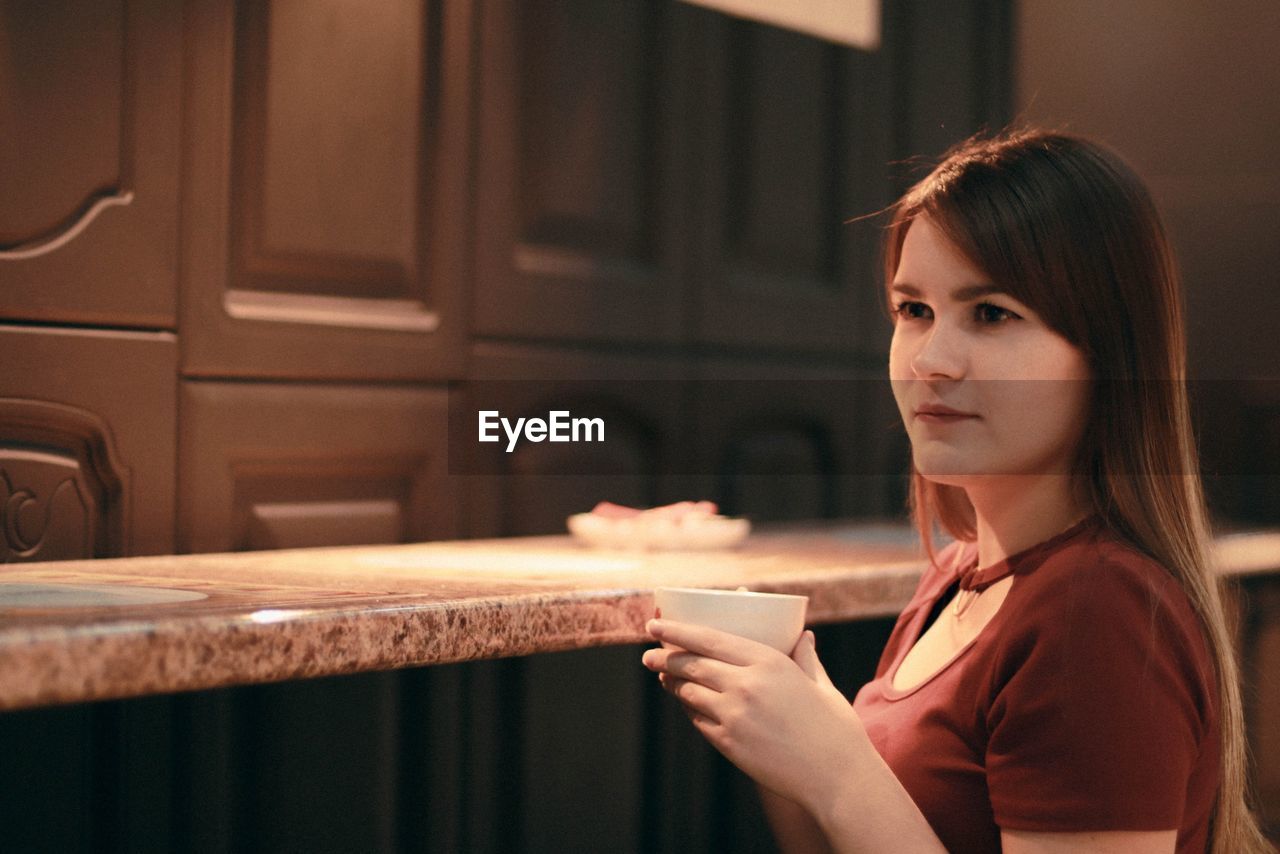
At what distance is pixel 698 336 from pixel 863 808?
4.29ft

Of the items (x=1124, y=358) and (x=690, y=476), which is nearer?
(x=1124, y=358)

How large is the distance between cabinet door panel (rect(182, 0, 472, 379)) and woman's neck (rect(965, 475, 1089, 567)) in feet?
3.18

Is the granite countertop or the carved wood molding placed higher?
the carved wood molding

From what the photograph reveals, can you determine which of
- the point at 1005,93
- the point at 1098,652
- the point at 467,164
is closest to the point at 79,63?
the point at 467,164

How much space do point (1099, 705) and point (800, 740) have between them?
0.21 metres

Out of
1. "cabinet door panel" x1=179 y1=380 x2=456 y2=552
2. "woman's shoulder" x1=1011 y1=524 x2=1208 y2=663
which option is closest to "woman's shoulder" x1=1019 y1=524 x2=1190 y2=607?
"woman's shoulder" x1=1011 y1=524 x2=1208 y2=663

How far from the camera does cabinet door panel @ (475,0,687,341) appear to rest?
1.89m

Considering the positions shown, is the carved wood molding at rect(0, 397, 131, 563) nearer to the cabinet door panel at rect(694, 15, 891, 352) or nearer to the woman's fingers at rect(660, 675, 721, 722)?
the woman's fingers at rect(660, 675, 721, 722)

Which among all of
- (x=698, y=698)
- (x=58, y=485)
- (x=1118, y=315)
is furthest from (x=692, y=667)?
(x=58, y=485)

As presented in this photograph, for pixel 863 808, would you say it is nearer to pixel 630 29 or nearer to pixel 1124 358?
pixel 1124 358

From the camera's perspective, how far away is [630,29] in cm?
205

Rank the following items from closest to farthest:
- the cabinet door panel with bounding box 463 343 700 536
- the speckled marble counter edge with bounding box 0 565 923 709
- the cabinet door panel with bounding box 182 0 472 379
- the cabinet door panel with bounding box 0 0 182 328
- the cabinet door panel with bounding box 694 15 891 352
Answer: the speckled marble counter edge with bounding box 0 565 923 709 → the cabinet door panel with bounding box 0 0 182 328 → the cabinet door panel with bounding box 182 0 472 379 → the cabinet door panel with bounding box 463 343 700 536 → the cabinet door panel with bounding box 694 15 891 352

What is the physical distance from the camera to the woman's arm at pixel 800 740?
2.99 feet

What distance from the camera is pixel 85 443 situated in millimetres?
1505
